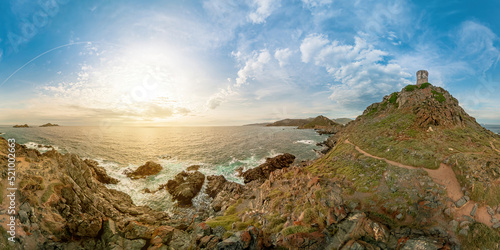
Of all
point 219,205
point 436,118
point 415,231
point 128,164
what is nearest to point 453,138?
→ point 436,118

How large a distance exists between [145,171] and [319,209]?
101 feet

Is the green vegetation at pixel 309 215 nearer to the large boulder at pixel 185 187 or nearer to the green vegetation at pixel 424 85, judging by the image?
the large boulder at pixel 185 187

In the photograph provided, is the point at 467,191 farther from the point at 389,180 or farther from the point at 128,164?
the point at 128,164

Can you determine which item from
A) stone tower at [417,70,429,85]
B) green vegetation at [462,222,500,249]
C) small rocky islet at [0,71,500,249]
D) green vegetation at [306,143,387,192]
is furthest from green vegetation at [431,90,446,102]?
green vegetation at [462,222,500,249]

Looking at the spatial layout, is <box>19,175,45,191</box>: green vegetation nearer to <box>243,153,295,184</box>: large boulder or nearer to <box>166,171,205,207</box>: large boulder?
<box>166,171,205,207</box>: large boulder

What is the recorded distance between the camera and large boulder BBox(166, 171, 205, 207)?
21125 mm

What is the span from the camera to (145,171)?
29.2 m

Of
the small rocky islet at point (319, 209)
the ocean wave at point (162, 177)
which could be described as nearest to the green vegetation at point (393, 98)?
the small rocky islet at point (319, 209)

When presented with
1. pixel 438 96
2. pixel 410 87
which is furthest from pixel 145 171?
pixel 410 87

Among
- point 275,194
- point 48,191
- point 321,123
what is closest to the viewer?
point 48,191

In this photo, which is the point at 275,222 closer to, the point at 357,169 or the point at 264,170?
the point at 357,169

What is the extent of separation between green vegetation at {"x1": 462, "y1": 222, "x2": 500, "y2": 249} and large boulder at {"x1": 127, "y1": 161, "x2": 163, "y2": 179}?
36.6 metres

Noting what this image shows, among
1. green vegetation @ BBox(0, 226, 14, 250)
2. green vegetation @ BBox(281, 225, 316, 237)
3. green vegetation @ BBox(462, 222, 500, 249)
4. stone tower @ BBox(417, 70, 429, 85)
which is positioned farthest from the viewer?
stone tower @ BBox(417, 70, 429, 85)

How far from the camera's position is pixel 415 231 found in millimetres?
A: 9578
